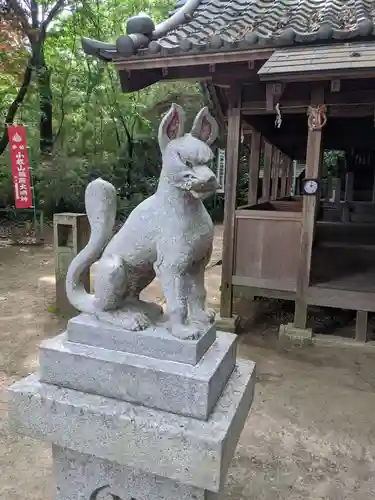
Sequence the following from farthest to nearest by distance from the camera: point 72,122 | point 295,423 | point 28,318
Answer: point 72,122 < point 28,318 < point 295,423

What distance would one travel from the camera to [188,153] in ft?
4.88

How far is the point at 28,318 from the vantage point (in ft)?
18.0

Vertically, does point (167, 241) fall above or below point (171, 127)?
below

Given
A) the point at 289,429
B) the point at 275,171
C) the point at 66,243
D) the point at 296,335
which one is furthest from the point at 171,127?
the point at 275,171

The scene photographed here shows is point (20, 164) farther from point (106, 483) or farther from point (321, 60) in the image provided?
point (106, 483)

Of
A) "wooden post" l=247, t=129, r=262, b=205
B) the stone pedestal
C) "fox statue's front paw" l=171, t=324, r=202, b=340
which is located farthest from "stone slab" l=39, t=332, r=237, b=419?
"wooden post" l=247, t=129, r=262, b=205

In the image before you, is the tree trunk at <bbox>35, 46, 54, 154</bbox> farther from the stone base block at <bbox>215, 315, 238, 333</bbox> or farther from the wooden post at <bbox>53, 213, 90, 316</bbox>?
the stone base block at <bbox>215, 315, 238, 333</bbox>

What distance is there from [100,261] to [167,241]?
0.34 m

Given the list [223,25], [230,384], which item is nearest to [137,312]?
[230,384]

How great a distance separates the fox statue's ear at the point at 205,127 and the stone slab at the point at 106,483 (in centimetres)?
139

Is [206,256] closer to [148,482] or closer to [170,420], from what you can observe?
[170,420]

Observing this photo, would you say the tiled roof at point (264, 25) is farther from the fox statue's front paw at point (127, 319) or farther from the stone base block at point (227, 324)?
the fox statue's front paw at point (127, 319)

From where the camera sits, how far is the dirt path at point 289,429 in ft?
8.50

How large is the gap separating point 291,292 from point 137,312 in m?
3.49
